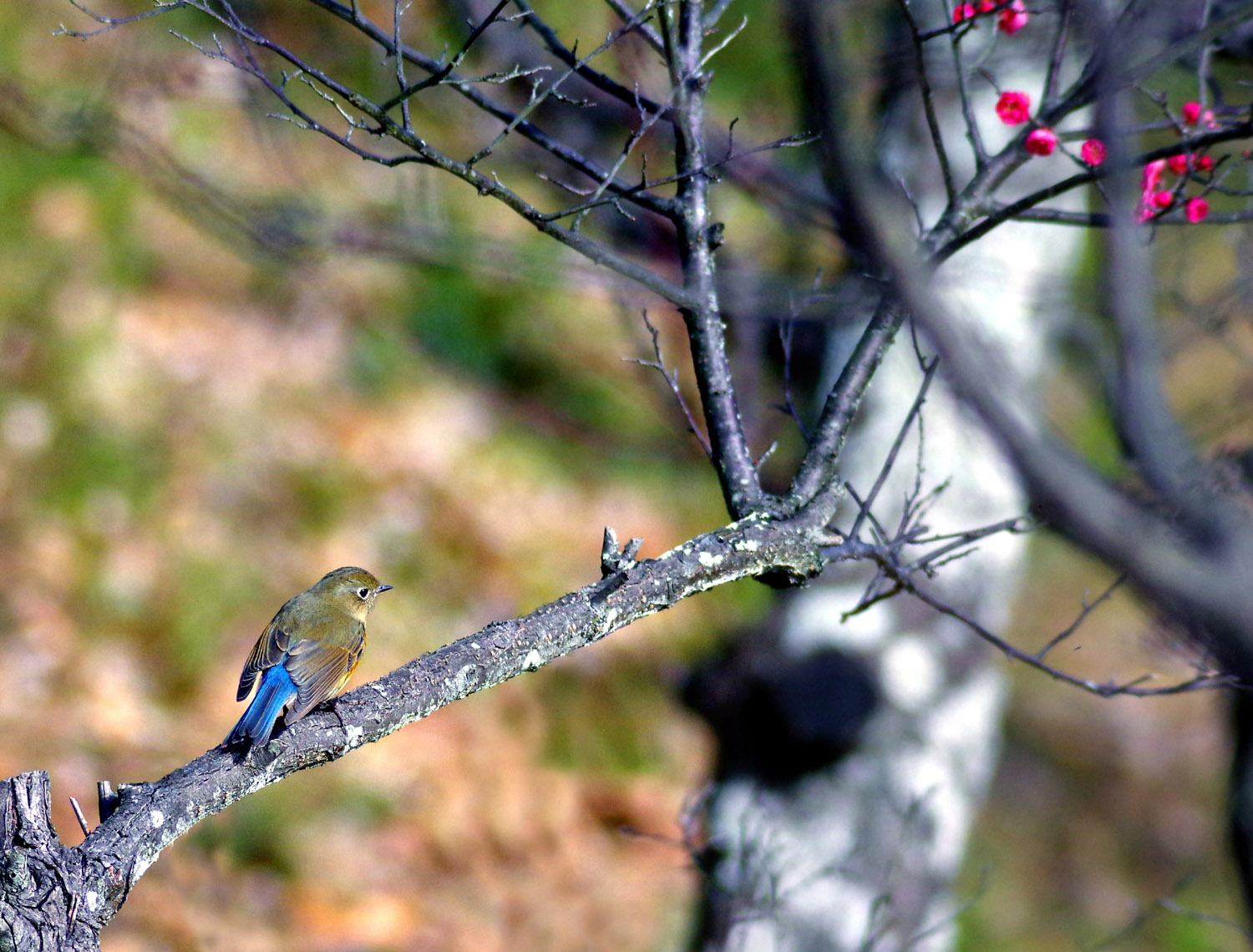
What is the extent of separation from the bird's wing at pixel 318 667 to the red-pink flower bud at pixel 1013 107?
2.28 meters

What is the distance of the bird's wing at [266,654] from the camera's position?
2973mm

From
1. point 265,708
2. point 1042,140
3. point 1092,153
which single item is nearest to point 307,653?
point 265,708

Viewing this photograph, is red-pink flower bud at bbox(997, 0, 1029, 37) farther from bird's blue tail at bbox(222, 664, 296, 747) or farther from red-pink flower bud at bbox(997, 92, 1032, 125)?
bird's blue tail at bbox(222, 664, 296, 747)

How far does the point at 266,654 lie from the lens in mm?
3111

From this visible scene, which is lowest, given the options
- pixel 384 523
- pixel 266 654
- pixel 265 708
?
pixel 265 708

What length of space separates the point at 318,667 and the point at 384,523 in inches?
105

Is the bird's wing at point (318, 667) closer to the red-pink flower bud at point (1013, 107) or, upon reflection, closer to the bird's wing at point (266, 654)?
the bird's wing at point (266, 654)

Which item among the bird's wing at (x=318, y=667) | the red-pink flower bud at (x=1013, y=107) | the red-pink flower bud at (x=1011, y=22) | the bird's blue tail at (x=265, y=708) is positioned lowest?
the bird's blue tail at (x=265, y=708)

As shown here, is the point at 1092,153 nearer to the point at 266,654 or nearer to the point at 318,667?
the point at 318,667

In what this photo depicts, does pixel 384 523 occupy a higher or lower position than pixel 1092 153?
higher

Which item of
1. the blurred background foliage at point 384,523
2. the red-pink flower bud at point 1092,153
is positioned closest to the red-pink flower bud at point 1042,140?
the red-pink flower bud at point 1092,153

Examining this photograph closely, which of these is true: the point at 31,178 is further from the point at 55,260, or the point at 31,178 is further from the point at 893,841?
the point at 893,841

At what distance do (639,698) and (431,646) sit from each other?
1.19 metres

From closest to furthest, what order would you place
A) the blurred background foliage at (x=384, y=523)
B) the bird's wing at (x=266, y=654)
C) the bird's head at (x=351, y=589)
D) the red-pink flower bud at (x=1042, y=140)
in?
1. the red-pink flower bud at (x=1042, y=140)
2. the bird's wing at (x=266, y=654)
3. the bird's head at (x=351, y=589)
4. the blurred background foliage at (x=384, y=523)
